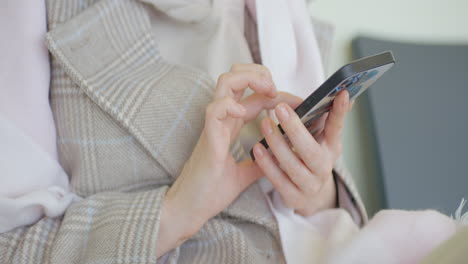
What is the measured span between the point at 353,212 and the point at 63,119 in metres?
0.41

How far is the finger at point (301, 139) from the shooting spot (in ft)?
1.25

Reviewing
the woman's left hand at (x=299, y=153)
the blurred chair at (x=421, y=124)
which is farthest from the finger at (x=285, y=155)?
the blurred chair at (x=421, y=124)

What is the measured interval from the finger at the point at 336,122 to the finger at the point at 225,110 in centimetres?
10

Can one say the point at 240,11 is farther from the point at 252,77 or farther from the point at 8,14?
the point at 8,14

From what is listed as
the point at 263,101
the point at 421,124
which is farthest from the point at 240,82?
the point at 421,124

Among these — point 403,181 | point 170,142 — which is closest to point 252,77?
point 170,142

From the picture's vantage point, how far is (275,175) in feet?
1.49

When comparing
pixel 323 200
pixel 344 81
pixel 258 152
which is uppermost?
pixel 344 81

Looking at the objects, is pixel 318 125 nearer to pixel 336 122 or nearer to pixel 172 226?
pixel 336 122

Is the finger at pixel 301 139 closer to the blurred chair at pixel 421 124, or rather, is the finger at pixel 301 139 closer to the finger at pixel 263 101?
the finger at pixel 263 101

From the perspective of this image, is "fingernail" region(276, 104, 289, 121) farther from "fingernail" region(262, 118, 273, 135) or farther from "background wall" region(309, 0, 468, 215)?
"background wall" region(309, 0, 468, 215)

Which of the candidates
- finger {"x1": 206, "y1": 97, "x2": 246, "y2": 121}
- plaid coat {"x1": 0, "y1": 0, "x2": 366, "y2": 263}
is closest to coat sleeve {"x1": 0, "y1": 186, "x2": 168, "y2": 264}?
plaid coat {"x1": 0, "y1": 0, "x2": 366, "y2": 263}

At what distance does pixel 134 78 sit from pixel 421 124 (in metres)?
0.64

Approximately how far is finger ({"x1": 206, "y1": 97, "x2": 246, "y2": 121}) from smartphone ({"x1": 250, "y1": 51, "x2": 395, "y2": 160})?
6 cm
